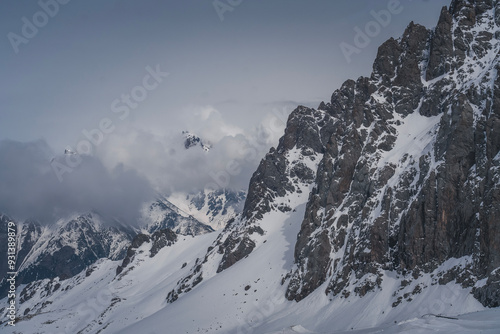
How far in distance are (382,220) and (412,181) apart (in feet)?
35.9

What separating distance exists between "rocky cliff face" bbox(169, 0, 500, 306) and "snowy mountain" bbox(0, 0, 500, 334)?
0.31m

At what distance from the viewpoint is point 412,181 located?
316 ft

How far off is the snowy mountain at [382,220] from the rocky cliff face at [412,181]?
0.31 metres

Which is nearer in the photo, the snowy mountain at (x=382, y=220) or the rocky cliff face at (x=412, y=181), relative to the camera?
the snowy mountain at (x=382, y=220)

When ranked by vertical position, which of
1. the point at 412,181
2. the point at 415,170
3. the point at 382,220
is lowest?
the point at 382,220

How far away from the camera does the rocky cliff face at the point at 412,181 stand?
80.6 meters

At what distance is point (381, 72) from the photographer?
134375 mm

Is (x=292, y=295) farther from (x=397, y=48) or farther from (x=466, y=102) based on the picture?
(x=397, y=48)

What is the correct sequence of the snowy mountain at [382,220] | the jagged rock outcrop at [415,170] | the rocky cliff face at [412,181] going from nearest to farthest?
the snowy mountain at [382,220]
the rocky cliff face at [412,181]
the jagged rock outcrop at [415,170]

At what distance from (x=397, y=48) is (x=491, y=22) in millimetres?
25875

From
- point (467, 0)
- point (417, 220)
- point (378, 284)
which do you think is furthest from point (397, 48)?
point (378, 284)

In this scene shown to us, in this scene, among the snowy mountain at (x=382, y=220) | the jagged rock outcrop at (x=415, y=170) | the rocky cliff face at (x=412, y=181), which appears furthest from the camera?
the jagged rock outcrop at (x=415, y=170)

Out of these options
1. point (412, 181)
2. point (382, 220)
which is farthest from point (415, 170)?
point (382, 220)

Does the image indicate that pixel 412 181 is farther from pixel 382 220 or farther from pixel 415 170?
pixel 382 220
